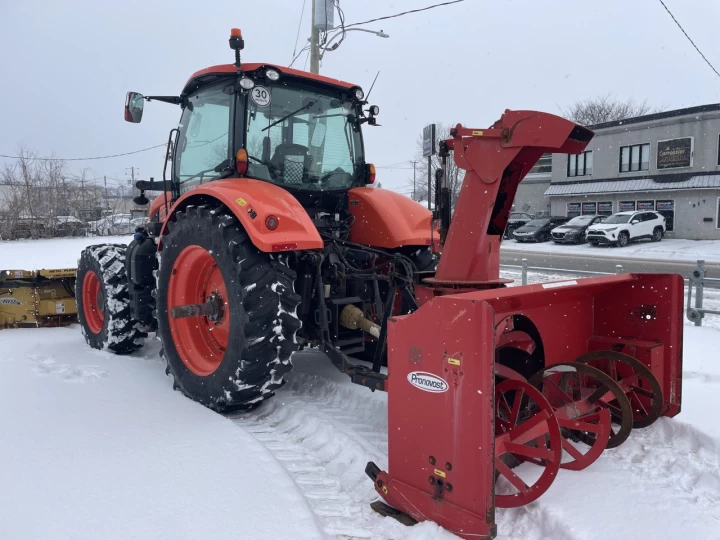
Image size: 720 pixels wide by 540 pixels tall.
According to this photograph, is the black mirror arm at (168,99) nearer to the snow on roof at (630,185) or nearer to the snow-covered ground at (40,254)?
the snow-covered ground at (40,254)

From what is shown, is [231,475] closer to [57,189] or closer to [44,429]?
[44,429]

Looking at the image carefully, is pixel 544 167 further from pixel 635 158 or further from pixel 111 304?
pixel 111 304

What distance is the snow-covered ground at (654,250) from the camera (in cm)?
1930

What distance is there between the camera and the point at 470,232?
337 centimetres

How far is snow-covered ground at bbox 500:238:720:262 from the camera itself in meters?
19.3

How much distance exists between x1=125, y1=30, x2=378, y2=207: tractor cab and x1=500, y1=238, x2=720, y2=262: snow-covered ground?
Answer: 1560 cm

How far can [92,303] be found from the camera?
238 inches

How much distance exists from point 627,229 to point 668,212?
4301 mm

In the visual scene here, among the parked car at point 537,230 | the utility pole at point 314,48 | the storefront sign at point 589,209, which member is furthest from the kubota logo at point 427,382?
the storefront sign at point 589,209

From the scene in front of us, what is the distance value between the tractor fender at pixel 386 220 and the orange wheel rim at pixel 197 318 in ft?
4.03

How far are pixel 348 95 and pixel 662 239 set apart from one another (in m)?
24.4

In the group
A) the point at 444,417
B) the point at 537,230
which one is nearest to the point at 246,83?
the point at 444,417

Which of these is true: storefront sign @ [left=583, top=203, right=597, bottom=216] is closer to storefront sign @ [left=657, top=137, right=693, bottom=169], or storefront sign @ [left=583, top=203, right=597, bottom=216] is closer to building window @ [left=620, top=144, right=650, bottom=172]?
building window @ [left=620, top=144, right=650, bottom=172]

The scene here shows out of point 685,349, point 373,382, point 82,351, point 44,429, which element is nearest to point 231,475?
point 373,382
